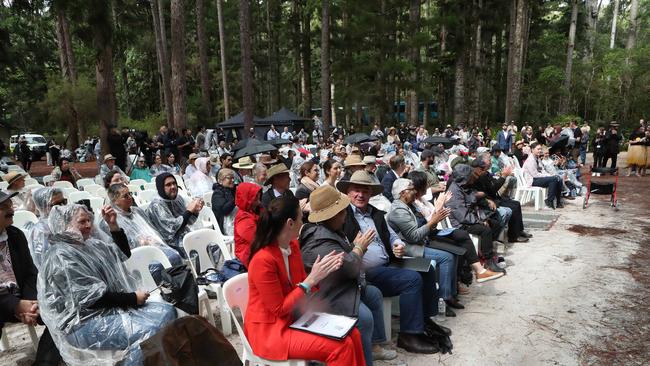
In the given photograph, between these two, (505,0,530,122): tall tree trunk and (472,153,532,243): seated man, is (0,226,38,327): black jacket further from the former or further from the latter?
(505,0,530,122): tall tree trunk

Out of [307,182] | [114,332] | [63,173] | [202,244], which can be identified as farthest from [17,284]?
[63,173]

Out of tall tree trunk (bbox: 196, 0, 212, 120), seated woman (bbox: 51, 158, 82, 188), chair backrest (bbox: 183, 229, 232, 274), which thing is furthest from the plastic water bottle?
tall tree trunk (bbox: 196, 0, 212, 120)

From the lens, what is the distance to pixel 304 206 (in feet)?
13.8

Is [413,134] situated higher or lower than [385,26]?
lower

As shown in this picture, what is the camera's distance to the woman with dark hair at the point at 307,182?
5273 mm

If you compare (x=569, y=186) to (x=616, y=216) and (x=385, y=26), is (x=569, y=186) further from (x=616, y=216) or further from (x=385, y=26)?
(x=385, y=26)

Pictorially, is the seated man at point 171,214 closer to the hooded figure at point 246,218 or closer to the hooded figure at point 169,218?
the hooded figure at point 169,218

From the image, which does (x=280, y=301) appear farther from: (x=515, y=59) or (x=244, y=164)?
(x=515, y=59)

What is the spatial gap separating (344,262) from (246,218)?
Result: 131 centimetres

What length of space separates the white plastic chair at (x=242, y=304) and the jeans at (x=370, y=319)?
52 cm

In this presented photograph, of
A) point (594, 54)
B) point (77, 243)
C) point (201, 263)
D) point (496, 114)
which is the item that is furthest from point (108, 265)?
point (594, 54)

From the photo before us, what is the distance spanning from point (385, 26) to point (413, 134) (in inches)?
214

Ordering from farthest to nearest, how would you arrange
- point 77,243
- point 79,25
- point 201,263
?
point 79,25 → point 201,263 → point 77,243

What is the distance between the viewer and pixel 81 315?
2477mm
